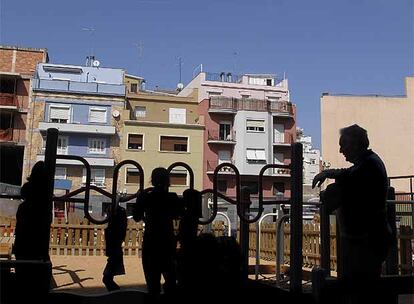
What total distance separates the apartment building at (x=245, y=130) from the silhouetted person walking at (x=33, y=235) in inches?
1463

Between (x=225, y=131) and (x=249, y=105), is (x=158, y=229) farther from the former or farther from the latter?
(x=249, y=105)

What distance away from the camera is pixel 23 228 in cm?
353

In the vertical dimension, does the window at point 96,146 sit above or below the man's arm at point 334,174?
above

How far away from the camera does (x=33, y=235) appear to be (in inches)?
135

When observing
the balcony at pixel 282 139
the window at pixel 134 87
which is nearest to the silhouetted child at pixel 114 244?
the balcony at pixel 282 139

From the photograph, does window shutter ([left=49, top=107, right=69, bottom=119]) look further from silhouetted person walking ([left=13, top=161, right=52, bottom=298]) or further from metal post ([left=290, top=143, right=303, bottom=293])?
metal post ([left=290, top=143, right=303, bottom=293])

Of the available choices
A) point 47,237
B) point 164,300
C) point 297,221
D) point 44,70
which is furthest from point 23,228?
point 44,70

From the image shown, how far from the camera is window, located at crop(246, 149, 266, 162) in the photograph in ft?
140

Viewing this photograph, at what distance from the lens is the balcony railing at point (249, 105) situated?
43.2 metres

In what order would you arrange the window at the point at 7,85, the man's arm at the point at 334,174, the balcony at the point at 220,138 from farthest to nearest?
the balcony at the point at 220,138, the window at the point at 7,85, the man's arm at the point at 334,174

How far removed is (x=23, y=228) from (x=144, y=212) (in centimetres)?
92

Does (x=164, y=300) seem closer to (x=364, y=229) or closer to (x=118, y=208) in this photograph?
(x=118, y=208)

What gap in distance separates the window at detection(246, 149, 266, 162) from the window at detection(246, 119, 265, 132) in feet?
6.39

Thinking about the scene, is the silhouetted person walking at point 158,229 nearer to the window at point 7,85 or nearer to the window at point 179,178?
the window at point 179,178
